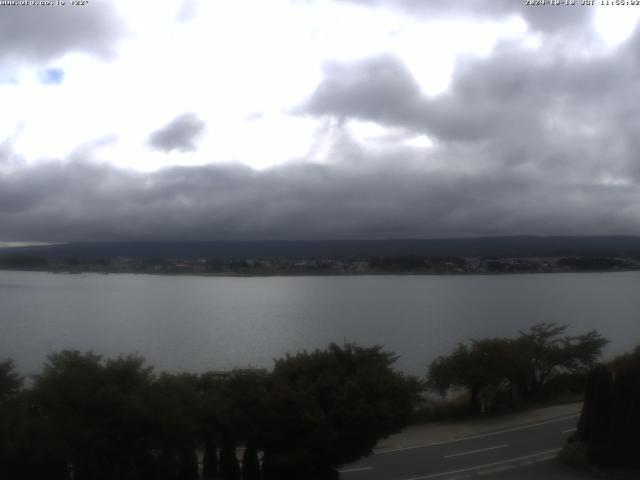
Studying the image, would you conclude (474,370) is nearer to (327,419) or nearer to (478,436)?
(478,436)

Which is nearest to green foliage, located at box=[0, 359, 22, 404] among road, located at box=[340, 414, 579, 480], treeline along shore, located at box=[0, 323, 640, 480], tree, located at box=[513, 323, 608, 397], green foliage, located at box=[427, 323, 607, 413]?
treeline along shore, located at box=[0, 323, 640, 480]

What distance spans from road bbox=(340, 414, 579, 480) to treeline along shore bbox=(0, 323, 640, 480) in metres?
1.67

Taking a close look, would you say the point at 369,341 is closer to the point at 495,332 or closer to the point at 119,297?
the point at 495,332

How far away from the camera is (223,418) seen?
619 inches

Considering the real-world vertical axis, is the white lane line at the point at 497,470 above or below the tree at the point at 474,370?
below

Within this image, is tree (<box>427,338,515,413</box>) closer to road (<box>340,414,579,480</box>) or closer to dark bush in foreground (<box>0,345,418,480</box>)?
road (<box>340,414,579,480</box>)

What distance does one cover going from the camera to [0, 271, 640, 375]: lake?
4316 cm

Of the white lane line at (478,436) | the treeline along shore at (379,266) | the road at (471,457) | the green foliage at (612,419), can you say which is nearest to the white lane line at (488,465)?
the road at (471,457)

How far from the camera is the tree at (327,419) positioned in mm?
15625

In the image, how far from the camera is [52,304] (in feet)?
256

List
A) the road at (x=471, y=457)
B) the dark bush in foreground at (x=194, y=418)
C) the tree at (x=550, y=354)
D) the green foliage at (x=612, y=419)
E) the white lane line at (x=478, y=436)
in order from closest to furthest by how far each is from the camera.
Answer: the dark bush in foreground at (x=194, y=418) < the green foliage at (x=612, y=419) < the road at (x=471, y=457) < the white lane line at (x=478, y=436) < the tree at (x=550, y=354)

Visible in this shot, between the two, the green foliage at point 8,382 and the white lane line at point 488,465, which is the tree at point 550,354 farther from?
the green foliage at point 8,382

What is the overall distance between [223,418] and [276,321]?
148 ft

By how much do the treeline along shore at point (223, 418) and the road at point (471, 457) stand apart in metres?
1.67
